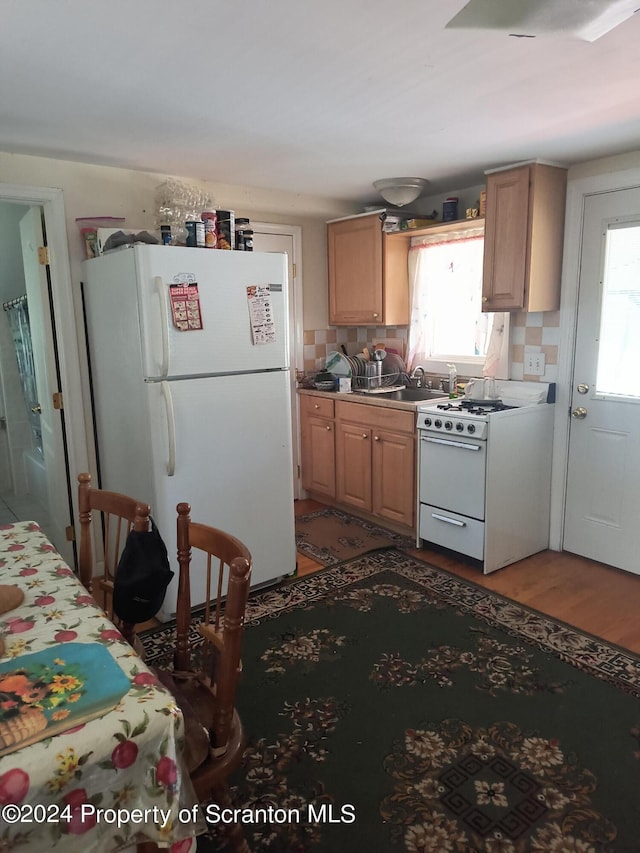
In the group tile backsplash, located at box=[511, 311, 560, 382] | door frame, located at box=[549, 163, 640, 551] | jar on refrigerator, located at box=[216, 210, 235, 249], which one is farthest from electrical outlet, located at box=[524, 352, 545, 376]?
jar on refrigerator, located at box=[216, 210, 235, 249]

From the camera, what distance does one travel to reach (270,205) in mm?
3957

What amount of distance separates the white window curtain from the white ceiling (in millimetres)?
754

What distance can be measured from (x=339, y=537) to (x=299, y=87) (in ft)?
8.66

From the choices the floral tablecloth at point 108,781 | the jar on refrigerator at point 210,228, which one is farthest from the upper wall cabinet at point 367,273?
the floral tablecloth at point 108,781

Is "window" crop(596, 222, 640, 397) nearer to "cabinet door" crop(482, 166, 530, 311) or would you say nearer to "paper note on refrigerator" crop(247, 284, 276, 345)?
"cabinet door" crop(482, 166, 530, 311)

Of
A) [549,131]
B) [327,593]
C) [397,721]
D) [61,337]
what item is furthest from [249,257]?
[397,721]

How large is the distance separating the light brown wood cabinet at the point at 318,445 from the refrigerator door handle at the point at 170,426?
68.2 inches

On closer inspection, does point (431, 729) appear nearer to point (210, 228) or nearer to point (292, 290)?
point (210, 228)

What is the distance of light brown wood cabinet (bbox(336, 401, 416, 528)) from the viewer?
3.66 meters

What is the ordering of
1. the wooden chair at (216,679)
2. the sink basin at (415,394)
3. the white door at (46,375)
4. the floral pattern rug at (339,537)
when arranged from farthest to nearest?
the sink basin at (415,394) < the floral pattern rug at (339,537) < the white door at (46,375) < the wooden chair at (216,679)

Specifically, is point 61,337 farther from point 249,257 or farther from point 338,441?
point 338,441

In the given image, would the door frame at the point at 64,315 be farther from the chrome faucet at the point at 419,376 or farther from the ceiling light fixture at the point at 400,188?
the chrome faucet at the point at 419,376

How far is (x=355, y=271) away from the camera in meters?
4.29

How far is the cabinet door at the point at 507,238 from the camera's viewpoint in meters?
3.18
